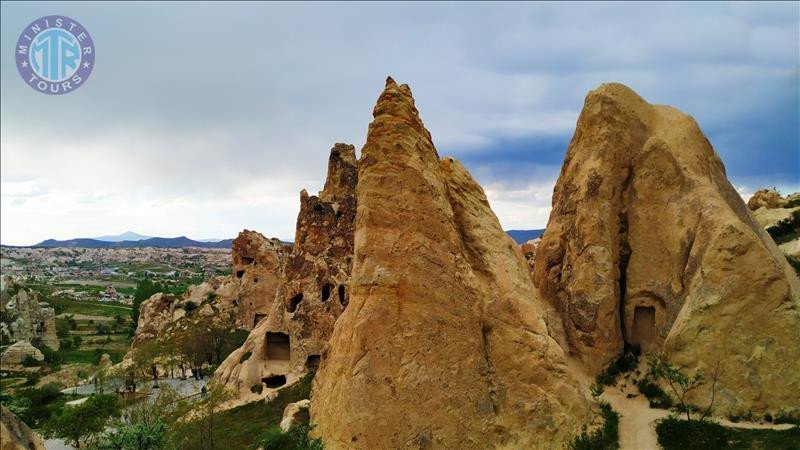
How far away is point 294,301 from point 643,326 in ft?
71.5

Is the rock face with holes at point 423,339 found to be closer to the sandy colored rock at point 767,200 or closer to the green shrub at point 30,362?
the sandy colored rock at point 767,200

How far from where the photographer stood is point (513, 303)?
73.8 feet

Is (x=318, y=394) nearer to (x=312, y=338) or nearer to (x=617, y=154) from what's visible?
(x=312, y=338)

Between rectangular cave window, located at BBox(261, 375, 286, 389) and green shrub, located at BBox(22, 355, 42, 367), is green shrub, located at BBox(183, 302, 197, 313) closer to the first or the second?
green shrub, located at BBox(22, 355, 42, 367)

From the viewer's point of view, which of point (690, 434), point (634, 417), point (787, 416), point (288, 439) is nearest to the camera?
point (690, 434)

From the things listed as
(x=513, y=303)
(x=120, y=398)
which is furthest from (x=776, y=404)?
(x=120, y=398)

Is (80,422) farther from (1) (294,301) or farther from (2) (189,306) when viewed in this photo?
(2) (189,306)

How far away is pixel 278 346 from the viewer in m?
37.8

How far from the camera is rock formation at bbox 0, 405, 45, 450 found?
31.8 ft

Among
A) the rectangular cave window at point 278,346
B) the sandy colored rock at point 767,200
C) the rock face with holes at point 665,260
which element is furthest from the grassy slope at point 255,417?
the sandy colored rock at point 767,200

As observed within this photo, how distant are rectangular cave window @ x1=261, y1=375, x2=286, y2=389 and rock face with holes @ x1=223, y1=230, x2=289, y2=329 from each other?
17421mm

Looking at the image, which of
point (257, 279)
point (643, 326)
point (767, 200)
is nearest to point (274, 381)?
point (257, 279)

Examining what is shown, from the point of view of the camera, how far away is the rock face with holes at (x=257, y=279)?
177 ft

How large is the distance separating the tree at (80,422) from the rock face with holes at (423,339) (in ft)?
52.9
